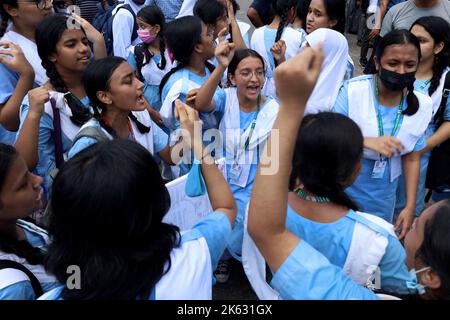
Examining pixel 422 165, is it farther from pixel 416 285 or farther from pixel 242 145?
pixel 416 285

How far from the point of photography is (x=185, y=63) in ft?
9.14

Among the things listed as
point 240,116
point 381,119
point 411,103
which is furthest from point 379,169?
point 240,116

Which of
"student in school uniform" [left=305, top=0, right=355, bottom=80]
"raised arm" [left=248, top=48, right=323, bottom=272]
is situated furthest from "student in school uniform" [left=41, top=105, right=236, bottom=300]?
"student in school uniform" [left=305, top=0, right=355, bottom=80]

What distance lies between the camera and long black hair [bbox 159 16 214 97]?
2711mm

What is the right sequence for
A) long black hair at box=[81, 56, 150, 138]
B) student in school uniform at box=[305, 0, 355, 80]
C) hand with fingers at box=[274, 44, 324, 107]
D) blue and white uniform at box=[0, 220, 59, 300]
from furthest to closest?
1. student in school uniform at box=[305, 0, 355, 80]
2. long black hair at box=[81, 56, 150, 138]
3. blue and white uniform at box=[0, 220, 59, 300]
4. hand with fingers at box=[274, 44, 324, 107]

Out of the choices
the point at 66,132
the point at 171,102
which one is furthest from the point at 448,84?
the point at 66,132

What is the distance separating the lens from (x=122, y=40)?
389 centimetres

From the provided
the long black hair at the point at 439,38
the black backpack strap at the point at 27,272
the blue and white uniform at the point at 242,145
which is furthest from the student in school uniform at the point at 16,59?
the long black hair at the point at 439,38

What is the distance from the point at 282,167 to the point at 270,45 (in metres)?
2.54

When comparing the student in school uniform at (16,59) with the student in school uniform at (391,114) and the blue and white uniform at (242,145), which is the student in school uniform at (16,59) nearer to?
the blue and white uniform at (242,145)

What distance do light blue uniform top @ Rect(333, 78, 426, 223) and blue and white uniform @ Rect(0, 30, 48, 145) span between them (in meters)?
1.77

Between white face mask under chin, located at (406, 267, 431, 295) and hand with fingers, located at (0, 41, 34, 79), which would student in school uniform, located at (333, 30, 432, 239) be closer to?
white face mask under chin, located at (406, 267, 431, 295)

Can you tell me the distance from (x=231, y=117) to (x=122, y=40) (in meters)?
1.94

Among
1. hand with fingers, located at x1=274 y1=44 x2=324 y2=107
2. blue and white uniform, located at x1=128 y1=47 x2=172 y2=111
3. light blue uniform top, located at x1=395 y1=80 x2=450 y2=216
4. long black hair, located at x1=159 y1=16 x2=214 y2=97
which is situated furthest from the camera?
blue and white uniform, located at x1=128 y1=47 x2=172 y2=111
